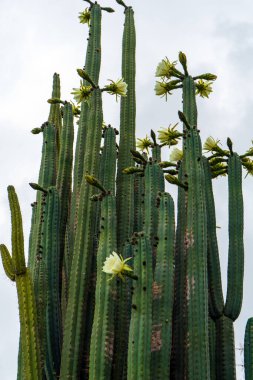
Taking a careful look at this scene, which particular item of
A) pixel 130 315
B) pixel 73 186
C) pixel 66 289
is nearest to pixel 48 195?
pixel 73 186

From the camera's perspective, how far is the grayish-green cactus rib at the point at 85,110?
529cm

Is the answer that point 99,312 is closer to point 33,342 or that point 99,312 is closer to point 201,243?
point 33,342

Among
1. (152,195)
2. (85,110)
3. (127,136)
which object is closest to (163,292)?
(152,195)

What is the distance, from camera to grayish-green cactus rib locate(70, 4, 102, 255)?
5.29 meters

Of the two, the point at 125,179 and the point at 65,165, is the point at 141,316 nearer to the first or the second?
the point at 125,179

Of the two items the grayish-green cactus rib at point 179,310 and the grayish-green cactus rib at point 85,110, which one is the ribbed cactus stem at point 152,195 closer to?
the grayish-green cactus rib at point 179,310

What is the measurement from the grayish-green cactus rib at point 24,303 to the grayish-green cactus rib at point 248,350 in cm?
135

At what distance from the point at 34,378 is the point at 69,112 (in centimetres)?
238

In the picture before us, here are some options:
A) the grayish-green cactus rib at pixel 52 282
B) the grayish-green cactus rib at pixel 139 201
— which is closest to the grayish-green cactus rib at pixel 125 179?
the grayish-green cactus rib at pixel 139 201

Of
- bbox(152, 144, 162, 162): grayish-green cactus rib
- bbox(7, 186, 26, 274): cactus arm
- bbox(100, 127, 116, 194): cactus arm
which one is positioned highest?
bbox(152, 144, 162, 162): grayish-green cactus rib

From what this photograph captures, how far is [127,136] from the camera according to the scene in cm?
578

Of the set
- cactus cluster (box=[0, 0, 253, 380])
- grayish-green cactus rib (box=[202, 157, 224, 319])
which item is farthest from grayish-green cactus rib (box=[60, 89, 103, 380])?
grayish-green cactus rib (box=[202, 157, 224, 319])

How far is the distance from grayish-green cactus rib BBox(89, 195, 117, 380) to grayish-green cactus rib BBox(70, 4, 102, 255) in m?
0.69

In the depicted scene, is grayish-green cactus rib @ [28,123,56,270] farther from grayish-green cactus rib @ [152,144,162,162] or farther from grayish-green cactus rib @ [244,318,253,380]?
grayish-green cactus rib @ [244,318,253,380]
